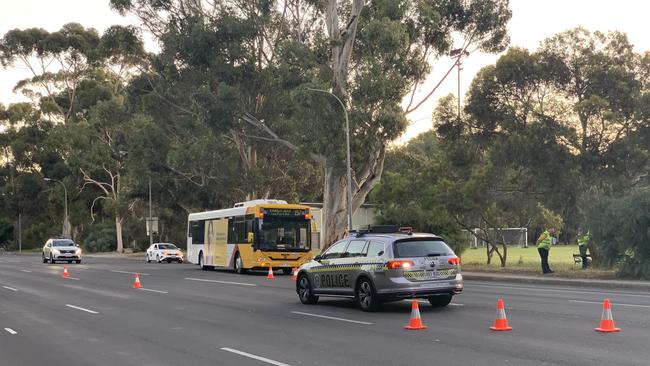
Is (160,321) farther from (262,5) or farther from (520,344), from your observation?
(262,5)

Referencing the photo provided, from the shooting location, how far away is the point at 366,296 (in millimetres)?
16359

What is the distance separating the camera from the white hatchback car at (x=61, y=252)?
4978cm

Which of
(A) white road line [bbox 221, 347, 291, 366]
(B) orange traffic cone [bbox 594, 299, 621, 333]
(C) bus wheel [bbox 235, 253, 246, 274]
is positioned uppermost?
(C) bus wheel [bbox 235, 253, 246, 274]

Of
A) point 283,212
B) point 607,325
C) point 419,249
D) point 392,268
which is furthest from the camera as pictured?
Answer: point 283,212

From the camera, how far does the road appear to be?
10688 millimetres

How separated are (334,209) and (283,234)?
6.19m

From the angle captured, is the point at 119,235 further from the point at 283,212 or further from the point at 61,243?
the point at 283,212

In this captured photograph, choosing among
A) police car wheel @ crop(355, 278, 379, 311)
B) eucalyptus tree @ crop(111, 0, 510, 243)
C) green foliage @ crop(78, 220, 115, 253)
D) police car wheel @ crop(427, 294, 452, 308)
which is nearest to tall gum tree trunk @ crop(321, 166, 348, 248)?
eucalyptus tree @ crop(111, 0, 510, 243)

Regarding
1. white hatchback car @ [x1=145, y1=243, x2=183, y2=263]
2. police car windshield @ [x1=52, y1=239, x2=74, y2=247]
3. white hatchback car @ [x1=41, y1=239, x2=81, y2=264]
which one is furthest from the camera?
white hatchback car @ [x1=145, y1=243, x2=183, y2=263]

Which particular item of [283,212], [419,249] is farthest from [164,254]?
[419,249]

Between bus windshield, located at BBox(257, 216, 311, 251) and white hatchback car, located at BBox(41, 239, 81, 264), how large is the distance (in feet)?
68.9

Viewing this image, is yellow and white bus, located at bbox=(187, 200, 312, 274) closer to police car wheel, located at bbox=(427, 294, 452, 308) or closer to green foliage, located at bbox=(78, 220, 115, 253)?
police car wheel, located at bbox=(427, 294, 452, 308)

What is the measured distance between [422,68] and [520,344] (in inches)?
1112

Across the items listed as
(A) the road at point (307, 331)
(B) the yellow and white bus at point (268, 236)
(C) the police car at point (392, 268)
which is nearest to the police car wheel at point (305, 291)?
(A) the road at point (307, 331)
